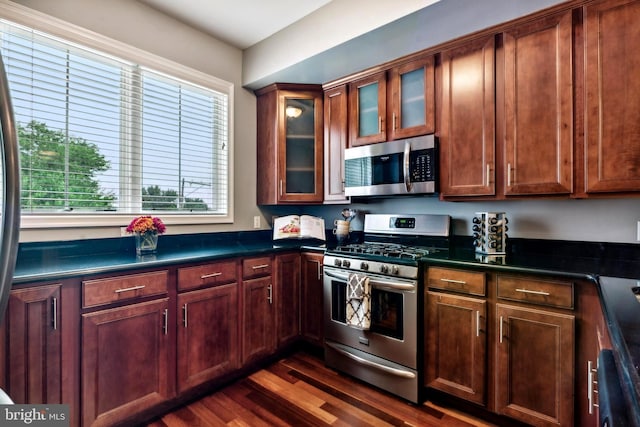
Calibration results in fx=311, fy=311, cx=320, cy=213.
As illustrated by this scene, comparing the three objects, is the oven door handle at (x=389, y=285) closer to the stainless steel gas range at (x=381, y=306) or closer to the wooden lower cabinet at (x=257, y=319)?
the stainless steel gas range at (x=381, y=306)

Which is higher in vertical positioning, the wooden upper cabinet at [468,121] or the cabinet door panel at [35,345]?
the wooden upper cabinet at [468,121]

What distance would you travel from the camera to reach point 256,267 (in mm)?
2373

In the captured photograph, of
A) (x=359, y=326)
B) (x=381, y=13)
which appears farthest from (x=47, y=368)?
(x=381, y=13)

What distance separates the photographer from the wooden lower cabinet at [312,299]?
257 centimetres

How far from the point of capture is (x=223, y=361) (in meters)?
2.14

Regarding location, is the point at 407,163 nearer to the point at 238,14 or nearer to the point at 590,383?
the point at 590,383

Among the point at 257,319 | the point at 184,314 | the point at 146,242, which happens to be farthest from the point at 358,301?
the point at 146,242

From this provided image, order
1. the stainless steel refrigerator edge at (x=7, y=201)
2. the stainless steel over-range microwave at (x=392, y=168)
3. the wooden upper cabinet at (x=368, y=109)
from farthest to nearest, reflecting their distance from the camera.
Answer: the wooden upper cabinet at (x=368, y=109) < the stainless steel over-range microwave at (x=392, y=168) < the stainless steel refrigerator edge at (x=7, y=201)

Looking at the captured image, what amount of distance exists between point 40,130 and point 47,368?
1382 mm

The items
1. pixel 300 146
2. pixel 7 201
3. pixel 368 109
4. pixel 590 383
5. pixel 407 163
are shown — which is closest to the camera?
pixel 7 201

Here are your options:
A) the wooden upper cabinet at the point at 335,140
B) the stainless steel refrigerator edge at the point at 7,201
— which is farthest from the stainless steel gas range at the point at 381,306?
the stainless steel refrigerator edge at the point at 7,201

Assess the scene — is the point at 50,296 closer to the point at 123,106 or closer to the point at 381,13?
the point at 123,106

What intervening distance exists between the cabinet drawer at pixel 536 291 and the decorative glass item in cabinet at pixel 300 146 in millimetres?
1771

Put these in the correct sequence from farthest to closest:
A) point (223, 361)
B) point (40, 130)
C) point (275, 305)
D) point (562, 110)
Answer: point (275, 305) < point (223, 361) < point (40, 130) < point (562, 110)
